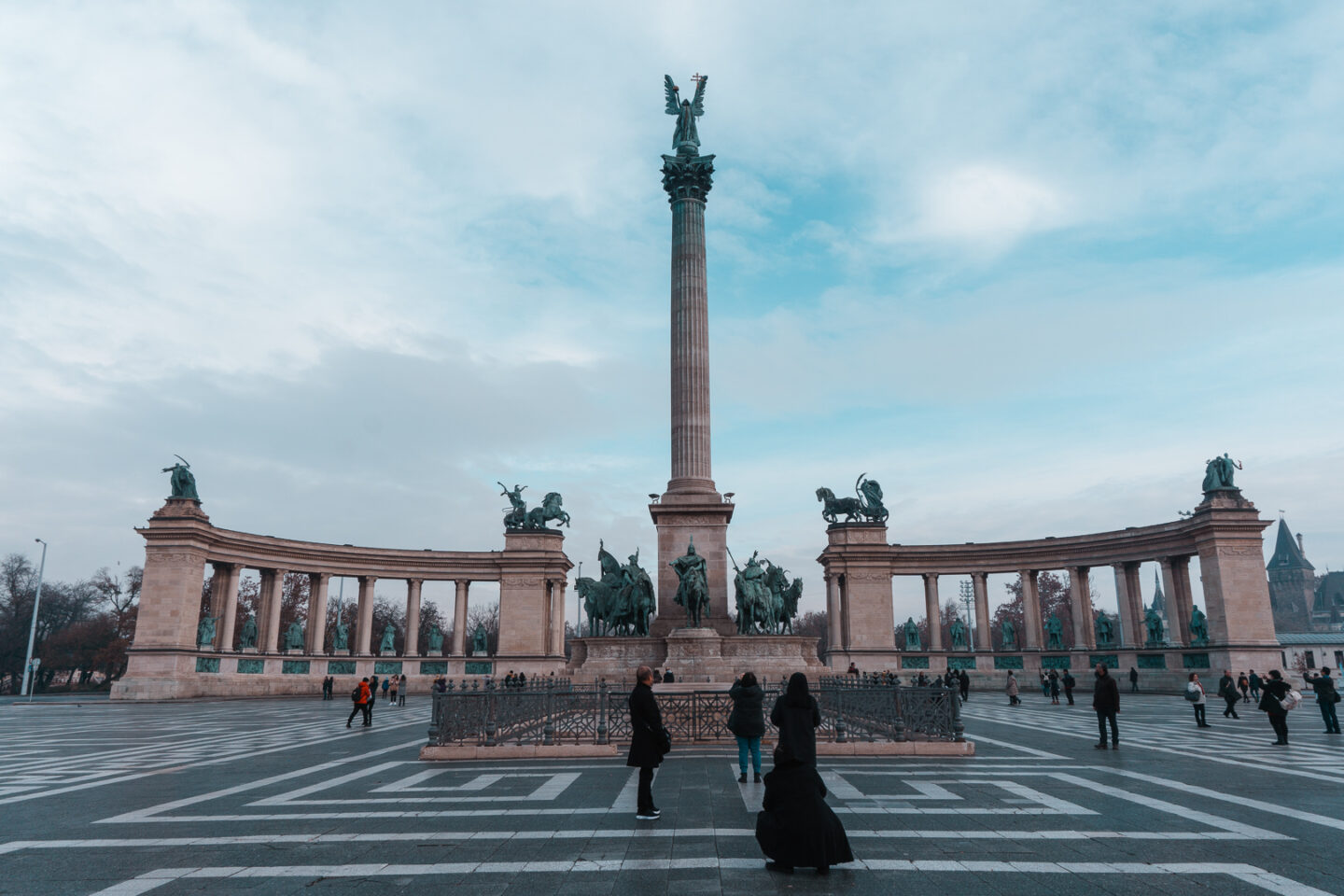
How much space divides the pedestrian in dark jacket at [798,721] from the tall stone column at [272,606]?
5731 cm

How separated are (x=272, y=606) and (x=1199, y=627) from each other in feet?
213

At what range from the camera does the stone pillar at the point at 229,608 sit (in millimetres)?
53906

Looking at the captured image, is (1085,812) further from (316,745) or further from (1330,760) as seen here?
(316,745)

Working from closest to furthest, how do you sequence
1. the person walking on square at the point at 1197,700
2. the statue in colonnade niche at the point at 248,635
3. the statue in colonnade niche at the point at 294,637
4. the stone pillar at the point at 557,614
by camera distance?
the person walking on square at the point at 1197,700 → the statue in colonnade niche at the point at 248,635 → the statue in colonnade niche at the point at 294,637 → the stone pillar at the point at 557,614

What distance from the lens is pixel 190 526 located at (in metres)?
51.6

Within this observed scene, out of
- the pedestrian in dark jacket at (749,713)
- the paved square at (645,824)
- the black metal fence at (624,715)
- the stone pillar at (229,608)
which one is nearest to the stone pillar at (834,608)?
the stone pillar at (229,608)

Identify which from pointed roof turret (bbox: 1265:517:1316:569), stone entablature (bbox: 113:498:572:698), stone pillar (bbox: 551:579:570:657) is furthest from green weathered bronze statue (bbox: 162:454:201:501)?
pointed roof turret (bbox: 1265:517:1316:569)

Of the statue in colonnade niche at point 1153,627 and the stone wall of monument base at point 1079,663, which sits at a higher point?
the statue in colonnade niche at point 1153,627

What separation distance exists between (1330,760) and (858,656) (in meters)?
45.4

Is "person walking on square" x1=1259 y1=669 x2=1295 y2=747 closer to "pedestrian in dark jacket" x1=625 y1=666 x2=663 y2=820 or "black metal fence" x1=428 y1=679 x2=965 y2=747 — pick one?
"black metal fence" x1=428 y1=679 x2=965 y2=747

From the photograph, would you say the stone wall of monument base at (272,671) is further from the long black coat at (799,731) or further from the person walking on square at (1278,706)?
the long black coat at (799,731)

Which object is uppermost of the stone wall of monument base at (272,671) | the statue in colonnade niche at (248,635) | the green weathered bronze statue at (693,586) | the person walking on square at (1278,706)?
the green weathered bronze statue at (693,586)

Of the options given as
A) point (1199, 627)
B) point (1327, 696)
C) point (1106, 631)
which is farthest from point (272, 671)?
point (1199, 627)

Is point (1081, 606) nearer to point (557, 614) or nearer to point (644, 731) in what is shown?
point (557, 614)
